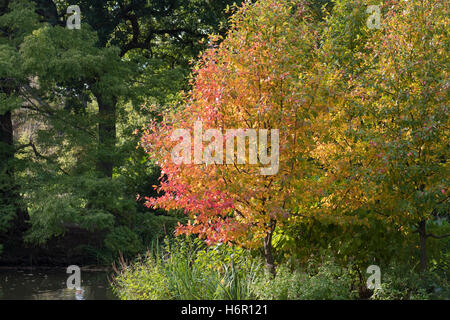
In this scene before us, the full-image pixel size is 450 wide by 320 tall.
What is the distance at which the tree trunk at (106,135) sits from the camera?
53.0 ft

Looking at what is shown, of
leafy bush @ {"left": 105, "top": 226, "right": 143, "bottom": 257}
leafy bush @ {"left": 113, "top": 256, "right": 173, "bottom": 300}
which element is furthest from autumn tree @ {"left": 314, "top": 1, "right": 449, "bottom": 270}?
leafy bush @ {"left": 105, "top": 226, "right": 143, "bottom": 257}

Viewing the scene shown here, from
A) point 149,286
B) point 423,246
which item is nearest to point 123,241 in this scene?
point 149,286

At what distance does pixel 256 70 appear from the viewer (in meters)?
8.10

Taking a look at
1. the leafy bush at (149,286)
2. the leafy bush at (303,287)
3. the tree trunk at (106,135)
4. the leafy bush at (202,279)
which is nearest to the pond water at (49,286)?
the leafy bush at (149,286)

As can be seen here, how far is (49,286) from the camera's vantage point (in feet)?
46.2

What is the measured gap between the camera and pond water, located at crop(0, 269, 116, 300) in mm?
12750

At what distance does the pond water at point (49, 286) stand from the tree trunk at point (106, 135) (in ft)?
10.4

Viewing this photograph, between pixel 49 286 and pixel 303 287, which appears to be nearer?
pixel 303 287

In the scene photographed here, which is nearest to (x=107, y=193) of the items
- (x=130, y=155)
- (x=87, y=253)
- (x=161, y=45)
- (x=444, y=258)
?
(x=130, y=155)

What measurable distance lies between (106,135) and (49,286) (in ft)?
16.1

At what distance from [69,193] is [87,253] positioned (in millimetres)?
4010

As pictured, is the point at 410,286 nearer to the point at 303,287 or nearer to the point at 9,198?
the point at 303,287

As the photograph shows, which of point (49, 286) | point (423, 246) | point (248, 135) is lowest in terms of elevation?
point (49, 286)
